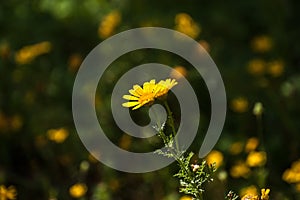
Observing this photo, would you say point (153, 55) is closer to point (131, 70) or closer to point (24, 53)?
point (131, 70)

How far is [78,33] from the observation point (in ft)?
11.5

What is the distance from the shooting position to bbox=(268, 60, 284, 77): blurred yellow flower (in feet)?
9.77

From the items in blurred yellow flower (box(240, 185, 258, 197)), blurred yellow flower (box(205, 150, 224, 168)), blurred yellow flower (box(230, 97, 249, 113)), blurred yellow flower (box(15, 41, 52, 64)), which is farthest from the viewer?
blurred yellow flower (box(15, 41, 52, 64))

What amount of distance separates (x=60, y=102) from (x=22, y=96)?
19cm

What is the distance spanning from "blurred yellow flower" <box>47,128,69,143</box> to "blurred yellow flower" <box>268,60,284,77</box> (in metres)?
0.98

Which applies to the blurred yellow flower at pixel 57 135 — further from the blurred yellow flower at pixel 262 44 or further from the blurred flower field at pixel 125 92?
the blurred yellow flower at pixel 262 44

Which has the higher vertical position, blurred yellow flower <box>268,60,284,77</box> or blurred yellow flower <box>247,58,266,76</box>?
blurred yellow flower <box>247,58,266,76</box>

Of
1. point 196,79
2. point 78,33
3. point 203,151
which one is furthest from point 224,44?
point 203,151

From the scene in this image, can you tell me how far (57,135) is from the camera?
2.70 meters

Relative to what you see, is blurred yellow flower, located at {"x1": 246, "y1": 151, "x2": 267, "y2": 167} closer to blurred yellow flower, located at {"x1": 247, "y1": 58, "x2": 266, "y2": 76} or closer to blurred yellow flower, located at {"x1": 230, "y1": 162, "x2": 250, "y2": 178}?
blurred yellow flower, located at {"x1": 230, "y1": 162, "x2": 250, "y2": 178}

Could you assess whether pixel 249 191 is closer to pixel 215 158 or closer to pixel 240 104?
pixel 215 158

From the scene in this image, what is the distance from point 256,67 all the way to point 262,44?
276mm

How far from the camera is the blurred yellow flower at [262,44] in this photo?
10.9ft

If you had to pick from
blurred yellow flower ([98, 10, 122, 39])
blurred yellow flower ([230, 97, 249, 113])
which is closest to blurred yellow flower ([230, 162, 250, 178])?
blurred yellow flower ([230, 97, 249, 113])
